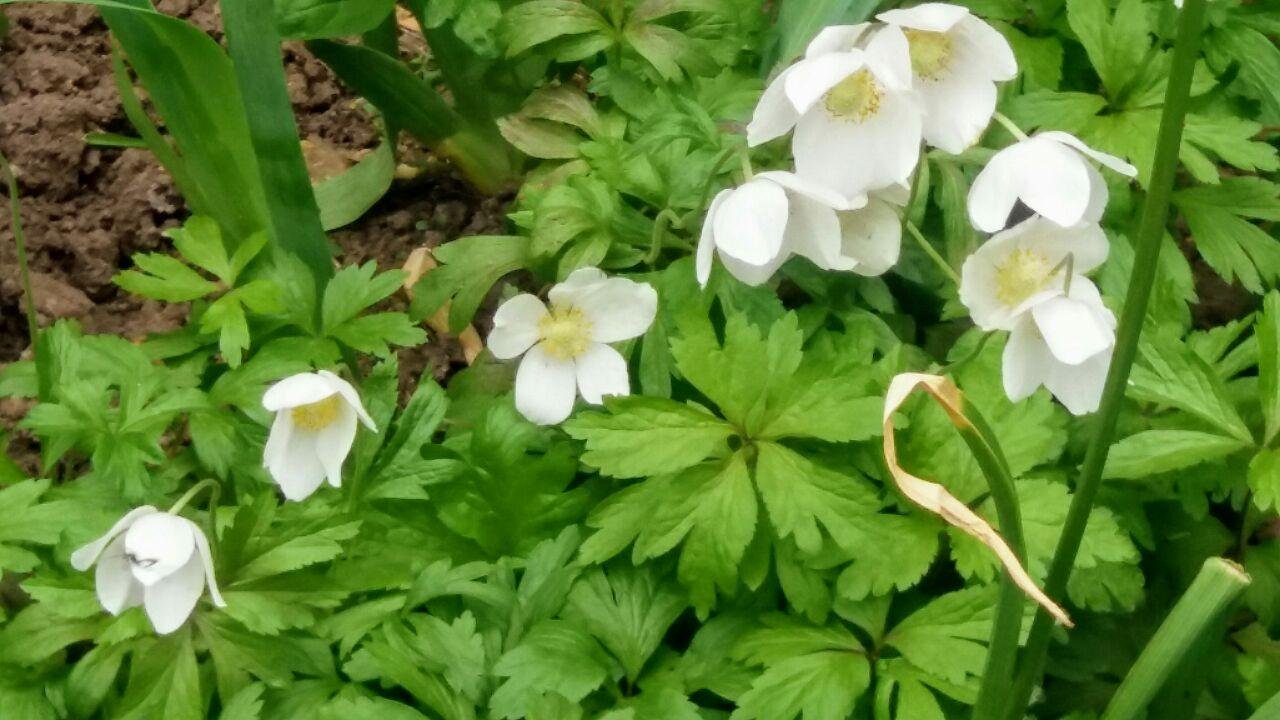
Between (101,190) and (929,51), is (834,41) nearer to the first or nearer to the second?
(929,51)

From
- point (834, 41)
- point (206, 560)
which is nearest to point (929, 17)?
point (834, 41)

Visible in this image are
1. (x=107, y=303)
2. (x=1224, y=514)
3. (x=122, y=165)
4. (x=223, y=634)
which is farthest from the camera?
(x=122, y=165)

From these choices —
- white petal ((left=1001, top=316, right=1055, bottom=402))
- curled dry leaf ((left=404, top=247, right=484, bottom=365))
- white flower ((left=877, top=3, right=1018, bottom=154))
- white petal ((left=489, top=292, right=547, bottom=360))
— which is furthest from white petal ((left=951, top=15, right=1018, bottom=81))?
curled dry leaf ((left=404, top=247, right=484, bottom=365))

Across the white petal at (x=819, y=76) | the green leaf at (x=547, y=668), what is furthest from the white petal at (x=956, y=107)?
the green leaf at (x=547, y=668)

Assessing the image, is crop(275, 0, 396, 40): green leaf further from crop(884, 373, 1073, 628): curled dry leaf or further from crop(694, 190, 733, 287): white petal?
crop(884, 373, 1073, 628): curled dry leaf

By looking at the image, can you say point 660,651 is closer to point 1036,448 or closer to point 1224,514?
point 1036,448

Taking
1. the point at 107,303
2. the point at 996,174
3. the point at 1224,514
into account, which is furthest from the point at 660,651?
the point at 107,303
